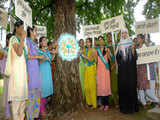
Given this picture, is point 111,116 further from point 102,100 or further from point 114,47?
point 114,47

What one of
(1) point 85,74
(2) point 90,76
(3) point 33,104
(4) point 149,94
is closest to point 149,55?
(4) point 149,94

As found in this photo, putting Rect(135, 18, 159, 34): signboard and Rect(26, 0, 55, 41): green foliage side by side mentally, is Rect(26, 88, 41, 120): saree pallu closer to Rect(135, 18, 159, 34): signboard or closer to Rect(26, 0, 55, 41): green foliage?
Rect(135, 18, 159, 34): signboard

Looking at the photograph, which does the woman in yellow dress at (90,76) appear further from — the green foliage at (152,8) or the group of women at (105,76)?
the green foliage at (152,8)

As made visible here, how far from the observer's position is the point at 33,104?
3.42 meters

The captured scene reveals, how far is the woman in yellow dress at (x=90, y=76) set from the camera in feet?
15.2

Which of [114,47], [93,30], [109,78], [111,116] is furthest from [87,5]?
[111,116]

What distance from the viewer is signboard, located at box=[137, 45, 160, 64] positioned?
4332 mm

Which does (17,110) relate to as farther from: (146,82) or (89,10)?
(89,10)

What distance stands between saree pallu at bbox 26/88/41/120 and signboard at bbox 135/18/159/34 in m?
3.20

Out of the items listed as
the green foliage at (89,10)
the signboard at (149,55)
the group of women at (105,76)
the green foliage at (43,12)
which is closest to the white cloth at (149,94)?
the group of women at (105,76)

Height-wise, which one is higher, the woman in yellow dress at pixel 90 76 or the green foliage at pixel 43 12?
the green foliage at pixel 43 12

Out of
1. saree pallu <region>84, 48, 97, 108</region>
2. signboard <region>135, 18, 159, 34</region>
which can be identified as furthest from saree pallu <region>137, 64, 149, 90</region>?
saree pallu <region>84, 48, 97, 108</region>

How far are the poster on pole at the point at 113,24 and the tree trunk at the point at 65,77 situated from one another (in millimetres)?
992

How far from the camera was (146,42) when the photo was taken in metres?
4.78
